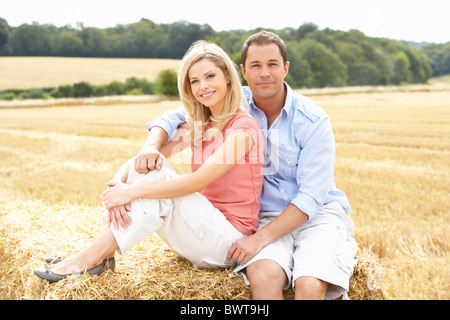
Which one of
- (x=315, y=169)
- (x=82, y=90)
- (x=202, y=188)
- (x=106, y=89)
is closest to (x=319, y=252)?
(x=315, y=169)

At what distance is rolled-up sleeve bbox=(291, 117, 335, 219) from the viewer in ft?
9.32

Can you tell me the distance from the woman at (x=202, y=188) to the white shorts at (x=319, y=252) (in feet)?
0.80

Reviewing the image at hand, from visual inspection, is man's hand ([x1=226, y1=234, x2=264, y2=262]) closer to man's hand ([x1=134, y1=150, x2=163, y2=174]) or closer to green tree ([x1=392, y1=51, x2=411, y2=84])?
man's hand ([x1=134, y1=150, x2=163, y2=174])

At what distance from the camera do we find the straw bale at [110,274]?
262cm

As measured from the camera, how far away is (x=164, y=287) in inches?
105

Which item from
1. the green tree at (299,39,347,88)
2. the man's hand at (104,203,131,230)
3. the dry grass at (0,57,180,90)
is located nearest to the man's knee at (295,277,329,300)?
the man's hand at (104,203,131,230)

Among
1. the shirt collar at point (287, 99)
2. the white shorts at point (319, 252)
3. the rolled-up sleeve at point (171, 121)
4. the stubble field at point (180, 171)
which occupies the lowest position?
the stubble field at point (180, 171)

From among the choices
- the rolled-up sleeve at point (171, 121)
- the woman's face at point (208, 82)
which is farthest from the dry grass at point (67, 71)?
the woman's face at point (208, 82)

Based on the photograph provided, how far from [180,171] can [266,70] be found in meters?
4.86

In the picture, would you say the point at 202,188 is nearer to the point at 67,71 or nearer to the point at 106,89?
the point at 106,89

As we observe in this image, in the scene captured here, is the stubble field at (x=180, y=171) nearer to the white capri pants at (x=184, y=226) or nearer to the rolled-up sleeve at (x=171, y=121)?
Answer: the white capri pants at (x=184, y=226)
